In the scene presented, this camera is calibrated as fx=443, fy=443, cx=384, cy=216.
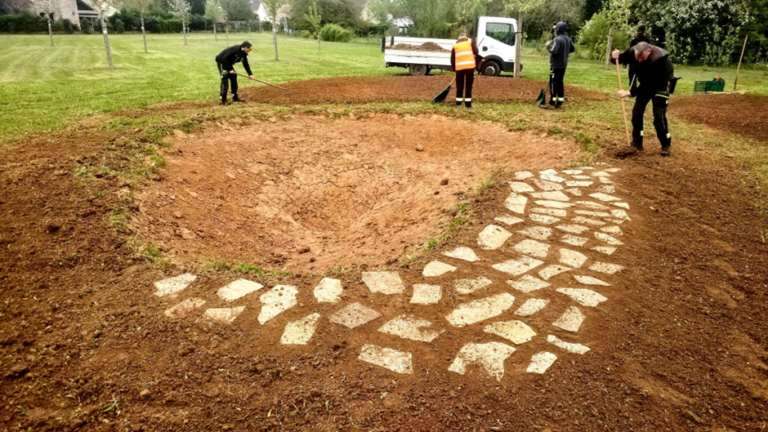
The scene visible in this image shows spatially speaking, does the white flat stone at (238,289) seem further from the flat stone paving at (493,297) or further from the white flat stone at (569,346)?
the white flat stone at (569,346)

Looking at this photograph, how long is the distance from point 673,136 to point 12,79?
56.4 feet

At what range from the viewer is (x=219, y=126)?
7492 millimetres

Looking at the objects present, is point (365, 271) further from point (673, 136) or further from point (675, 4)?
point (675, 4)

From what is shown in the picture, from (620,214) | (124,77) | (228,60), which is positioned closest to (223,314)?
(620,214)

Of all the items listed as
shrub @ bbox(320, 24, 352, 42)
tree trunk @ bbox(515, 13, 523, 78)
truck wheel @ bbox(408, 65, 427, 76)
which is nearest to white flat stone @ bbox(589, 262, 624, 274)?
tree trunk @ bbox(515, 13, 523, 78)

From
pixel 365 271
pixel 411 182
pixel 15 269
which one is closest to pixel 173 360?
pixel 365 271

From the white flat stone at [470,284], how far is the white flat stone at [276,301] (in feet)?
3.86

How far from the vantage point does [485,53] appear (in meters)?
16.1

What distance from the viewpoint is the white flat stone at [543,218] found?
14.1 feet

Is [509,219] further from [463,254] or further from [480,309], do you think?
[480,309]

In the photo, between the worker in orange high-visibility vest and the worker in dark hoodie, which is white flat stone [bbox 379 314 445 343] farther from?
the worker in dark hoodie

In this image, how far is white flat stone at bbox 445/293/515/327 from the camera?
114 inches

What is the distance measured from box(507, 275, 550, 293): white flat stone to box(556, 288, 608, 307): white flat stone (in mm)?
127

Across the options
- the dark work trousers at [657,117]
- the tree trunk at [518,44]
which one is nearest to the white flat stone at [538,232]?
the dark work trousers at [657,117]
